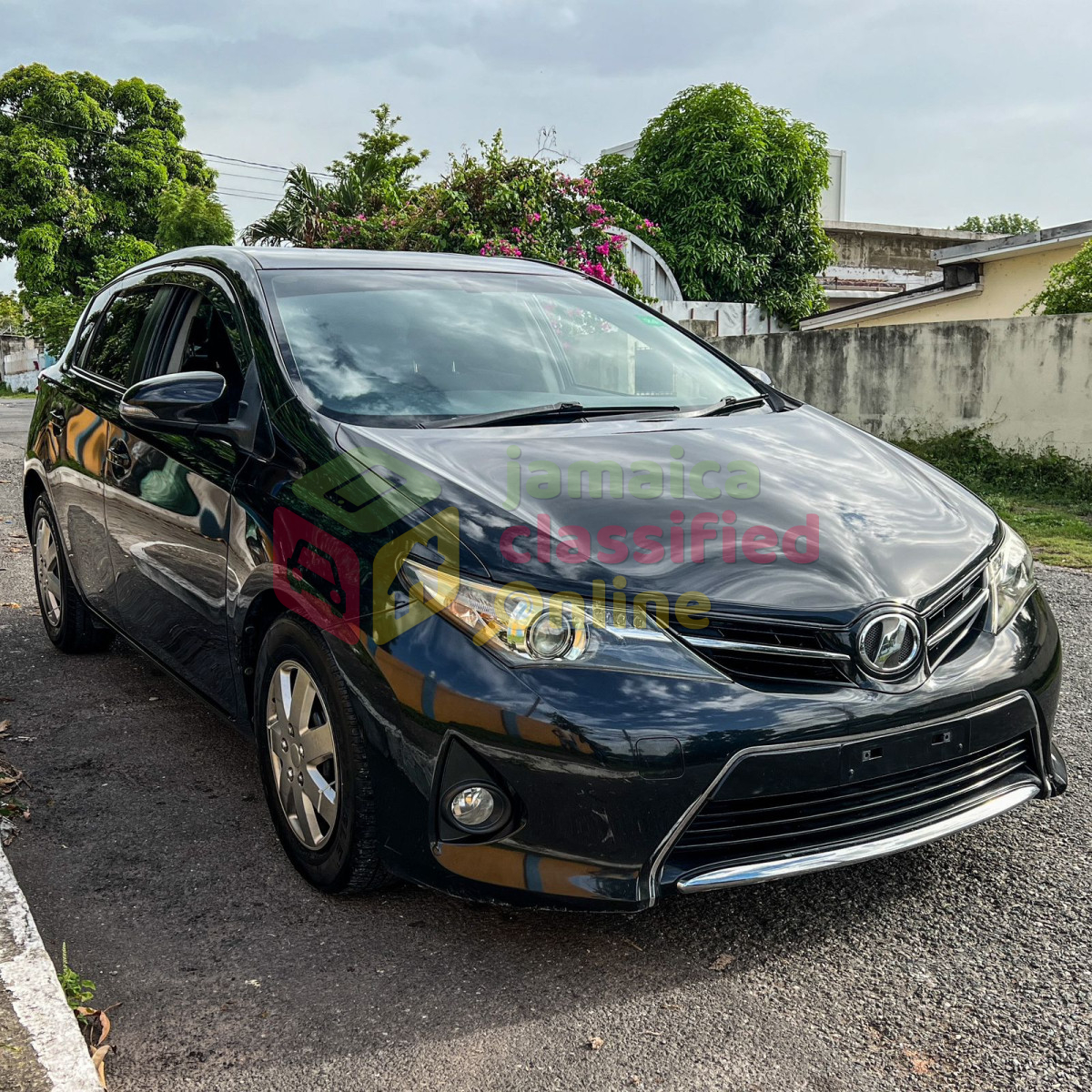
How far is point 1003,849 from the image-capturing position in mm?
3020

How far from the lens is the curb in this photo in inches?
80.2

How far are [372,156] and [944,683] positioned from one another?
2282cm

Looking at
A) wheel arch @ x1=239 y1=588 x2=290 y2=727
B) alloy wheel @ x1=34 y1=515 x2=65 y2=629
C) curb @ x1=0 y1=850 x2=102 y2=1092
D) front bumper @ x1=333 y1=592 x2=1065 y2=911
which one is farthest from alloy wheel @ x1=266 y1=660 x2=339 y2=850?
alloy wheel @ x1=34 y1=515 x2=65 y2=629

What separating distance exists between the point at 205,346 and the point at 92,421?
905 mm

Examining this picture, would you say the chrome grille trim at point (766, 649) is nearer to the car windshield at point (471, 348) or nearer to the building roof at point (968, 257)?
the car windshield at point (471, 348)

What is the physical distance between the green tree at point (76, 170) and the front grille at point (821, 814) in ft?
113

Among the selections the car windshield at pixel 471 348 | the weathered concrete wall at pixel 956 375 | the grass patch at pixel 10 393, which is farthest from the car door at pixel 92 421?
the grass patch at pixel 10 393

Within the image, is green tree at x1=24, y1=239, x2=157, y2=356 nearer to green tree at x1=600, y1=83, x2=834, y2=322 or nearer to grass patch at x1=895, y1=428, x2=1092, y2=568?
green tree at x1=600, y1=83, x2=834, y2=322

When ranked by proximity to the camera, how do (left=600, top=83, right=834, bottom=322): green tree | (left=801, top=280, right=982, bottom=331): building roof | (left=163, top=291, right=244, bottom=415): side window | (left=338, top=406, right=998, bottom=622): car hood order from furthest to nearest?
(left=600, top=83, right=834, bottom=322): green tree < (left=801, top=280, right=982, bottom=331): building roof < (left=163, top=291, right=244, bottom=415): side window < (left=338, top=406, right=998, bottom=622): car hood

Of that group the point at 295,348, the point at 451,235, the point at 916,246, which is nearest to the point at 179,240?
the point at 451,235

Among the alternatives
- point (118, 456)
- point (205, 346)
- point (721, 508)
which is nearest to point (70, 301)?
point (118, 456)

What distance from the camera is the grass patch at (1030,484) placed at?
25.3ft

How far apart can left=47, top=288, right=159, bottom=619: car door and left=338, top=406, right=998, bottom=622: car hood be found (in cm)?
165

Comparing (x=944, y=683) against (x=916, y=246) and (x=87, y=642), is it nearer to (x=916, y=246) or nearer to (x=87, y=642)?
(x=87, y=642)
